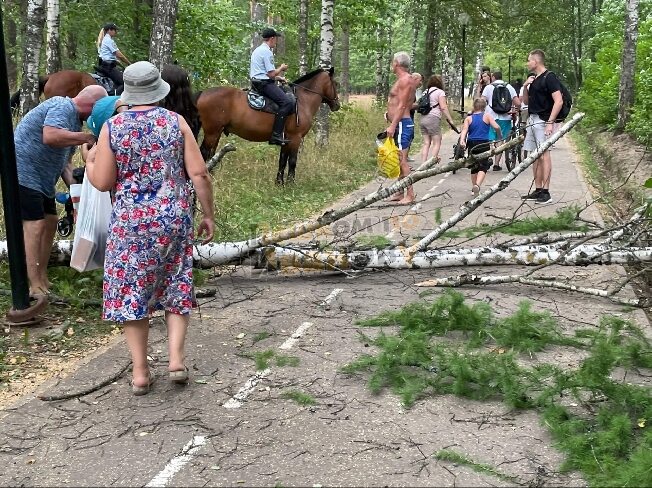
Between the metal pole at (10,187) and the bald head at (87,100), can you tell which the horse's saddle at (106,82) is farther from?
the metal pole at (10,187)

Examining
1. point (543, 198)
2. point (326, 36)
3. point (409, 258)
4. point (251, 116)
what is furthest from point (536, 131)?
point (326, 36)

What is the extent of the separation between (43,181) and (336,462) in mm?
3697

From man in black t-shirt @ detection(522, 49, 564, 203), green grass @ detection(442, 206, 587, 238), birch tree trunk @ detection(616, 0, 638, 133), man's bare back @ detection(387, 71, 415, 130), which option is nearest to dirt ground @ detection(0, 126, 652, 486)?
green grass @ detection(442, 206, 587, 238)

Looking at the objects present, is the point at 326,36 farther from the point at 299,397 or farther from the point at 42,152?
the point at 299,397

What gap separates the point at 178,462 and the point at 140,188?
166cm

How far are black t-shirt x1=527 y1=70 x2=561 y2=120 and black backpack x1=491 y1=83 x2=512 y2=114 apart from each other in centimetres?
434

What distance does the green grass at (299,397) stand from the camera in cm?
469

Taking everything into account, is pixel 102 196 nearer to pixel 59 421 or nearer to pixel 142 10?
pixel 59 421

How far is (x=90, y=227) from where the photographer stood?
5.62 metres

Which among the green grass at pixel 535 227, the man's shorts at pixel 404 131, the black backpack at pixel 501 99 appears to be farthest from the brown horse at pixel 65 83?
A: the black backpack at pixel 501 99

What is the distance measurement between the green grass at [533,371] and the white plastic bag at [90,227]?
2.11 m

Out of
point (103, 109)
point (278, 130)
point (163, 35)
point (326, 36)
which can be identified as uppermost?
point (326, 36)

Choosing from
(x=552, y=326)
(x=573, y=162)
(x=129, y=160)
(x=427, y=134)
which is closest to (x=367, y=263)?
(x=552, y=326)

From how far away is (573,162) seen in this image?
62.9 ft
